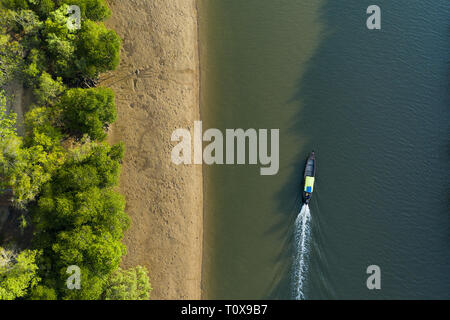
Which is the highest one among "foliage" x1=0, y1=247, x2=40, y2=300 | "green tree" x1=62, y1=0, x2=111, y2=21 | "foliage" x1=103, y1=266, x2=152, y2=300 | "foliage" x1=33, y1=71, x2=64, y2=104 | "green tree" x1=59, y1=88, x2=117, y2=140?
"green tree" x1=62, y1=0, x2=111, y2=21

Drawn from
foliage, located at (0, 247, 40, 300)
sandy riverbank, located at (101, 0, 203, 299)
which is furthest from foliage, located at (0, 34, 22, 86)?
foliage, located at (0, 247, 40, 300)

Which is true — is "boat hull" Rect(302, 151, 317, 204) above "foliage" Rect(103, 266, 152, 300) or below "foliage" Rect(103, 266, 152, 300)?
above

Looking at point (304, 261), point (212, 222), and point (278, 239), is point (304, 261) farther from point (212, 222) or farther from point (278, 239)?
point (212, 222)

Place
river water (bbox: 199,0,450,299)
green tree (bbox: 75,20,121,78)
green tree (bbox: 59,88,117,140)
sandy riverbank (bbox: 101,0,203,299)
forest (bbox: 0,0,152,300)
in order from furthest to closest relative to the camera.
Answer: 1. river water (bbox: 199,0,450,299)
2. sandy riverbank (bbox: 101,0,203,299)
3. green tree (bbox: 75,20,121,78)
4. green tree (bbox: 59,88,117,140)
5. forest (bbox: 0,0,152,300)

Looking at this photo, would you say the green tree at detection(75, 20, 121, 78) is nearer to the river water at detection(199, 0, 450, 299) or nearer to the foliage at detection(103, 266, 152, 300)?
the river water at detection(199, 0, 450, 299)

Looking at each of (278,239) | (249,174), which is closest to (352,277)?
(278,239)

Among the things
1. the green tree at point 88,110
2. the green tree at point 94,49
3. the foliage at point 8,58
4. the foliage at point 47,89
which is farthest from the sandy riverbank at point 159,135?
the foliage at point 8,58

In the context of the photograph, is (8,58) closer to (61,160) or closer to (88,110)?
(88,110)
